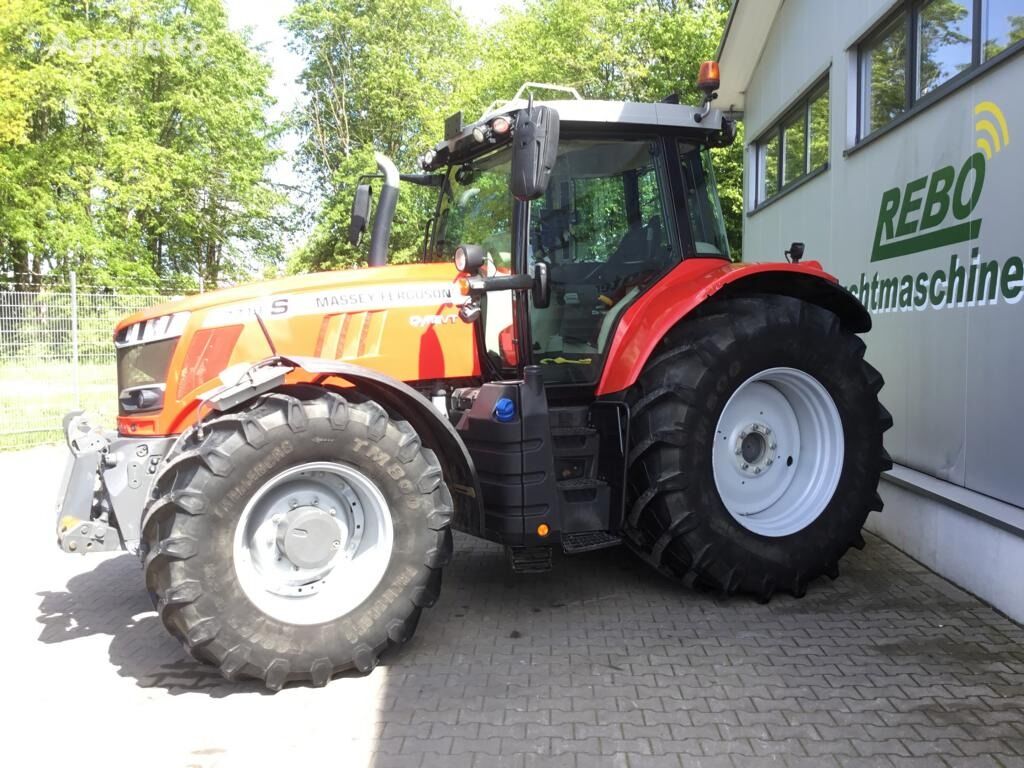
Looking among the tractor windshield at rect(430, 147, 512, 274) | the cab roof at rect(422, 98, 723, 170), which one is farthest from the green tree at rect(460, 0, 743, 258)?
the tractor windshield at rect(430, 147, 512, 274)

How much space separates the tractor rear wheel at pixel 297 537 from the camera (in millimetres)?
3137

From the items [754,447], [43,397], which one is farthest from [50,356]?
[754,447]

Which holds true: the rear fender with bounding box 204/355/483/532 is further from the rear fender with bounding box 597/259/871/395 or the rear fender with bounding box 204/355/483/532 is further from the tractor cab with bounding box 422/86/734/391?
the rear fender with bounding box 597/259/871/395

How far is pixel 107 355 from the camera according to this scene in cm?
1077

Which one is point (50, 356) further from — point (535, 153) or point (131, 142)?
point (131, 142)

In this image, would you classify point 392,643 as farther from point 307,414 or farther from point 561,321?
point 561,321

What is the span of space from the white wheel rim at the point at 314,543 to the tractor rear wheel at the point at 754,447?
4.53 feet

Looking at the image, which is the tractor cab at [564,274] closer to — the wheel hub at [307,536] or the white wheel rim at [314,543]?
the white wheel rim at [314,543]

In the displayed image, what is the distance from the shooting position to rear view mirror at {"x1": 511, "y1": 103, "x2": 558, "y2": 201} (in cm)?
336

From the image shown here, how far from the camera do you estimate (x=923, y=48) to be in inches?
226

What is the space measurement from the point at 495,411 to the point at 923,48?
4.39m

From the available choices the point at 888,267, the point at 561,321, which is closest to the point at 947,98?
the point at 888,267

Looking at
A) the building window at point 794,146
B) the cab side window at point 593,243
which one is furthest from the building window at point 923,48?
the cab side window at point 593,243

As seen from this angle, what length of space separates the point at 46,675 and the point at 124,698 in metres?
0.53
